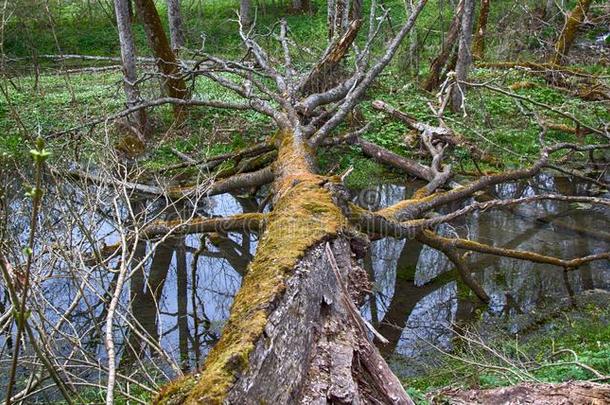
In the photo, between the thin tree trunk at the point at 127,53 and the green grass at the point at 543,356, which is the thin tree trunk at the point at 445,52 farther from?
the green grass at the point at 543,356

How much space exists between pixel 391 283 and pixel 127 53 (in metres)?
6.30

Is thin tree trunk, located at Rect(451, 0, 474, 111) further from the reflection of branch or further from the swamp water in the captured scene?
the reflection of branch

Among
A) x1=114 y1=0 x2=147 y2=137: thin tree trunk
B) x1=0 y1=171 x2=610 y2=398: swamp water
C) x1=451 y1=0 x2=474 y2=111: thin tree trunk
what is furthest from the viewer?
x1=451 y1=0 x2=474 y2=111: thin tree trunk

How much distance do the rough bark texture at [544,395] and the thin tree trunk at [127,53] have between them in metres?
8.11

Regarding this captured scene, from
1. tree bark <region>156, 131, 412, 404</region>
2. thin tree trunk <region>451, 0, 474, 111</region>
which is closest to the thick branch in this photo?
tree bark <region>156, 131, 412, 404</region>

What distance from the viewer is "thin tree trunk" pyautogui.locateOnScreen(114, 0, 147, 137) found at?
9.95 metres

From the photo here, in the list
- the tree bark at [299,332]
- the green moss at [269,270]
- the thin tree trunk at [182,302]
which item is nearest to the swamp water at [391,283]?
the thin tree trunk at [182,302]

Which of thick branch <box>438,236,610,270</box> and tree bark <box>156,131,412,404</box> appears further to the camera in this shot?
thick branch <box>438,236,610,270</box>

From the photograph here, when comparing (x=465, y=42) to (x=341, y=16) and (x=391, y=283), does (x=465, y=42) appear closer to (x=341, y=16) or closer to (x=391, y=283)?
(x=341, y=16)

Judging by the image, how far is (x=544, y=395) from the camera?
10.0 ft

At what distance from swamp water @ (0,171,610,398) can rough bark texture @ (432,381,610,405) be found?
1.97 metres

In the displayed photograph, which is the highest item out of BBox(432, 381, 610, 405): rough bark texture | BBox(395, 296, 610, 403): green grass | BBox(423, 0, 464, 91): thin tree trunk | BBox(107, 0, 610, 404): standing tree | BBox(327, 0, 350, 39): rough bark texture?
BBox(327, 0, 350, 39): rough bark texture

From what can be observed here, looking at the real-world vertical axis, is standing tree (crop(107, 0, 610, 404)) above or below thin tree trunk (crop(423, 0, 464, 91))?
below

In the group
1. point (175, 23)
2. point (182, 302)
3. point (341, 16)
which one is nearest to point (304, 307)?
point (182, 302)
